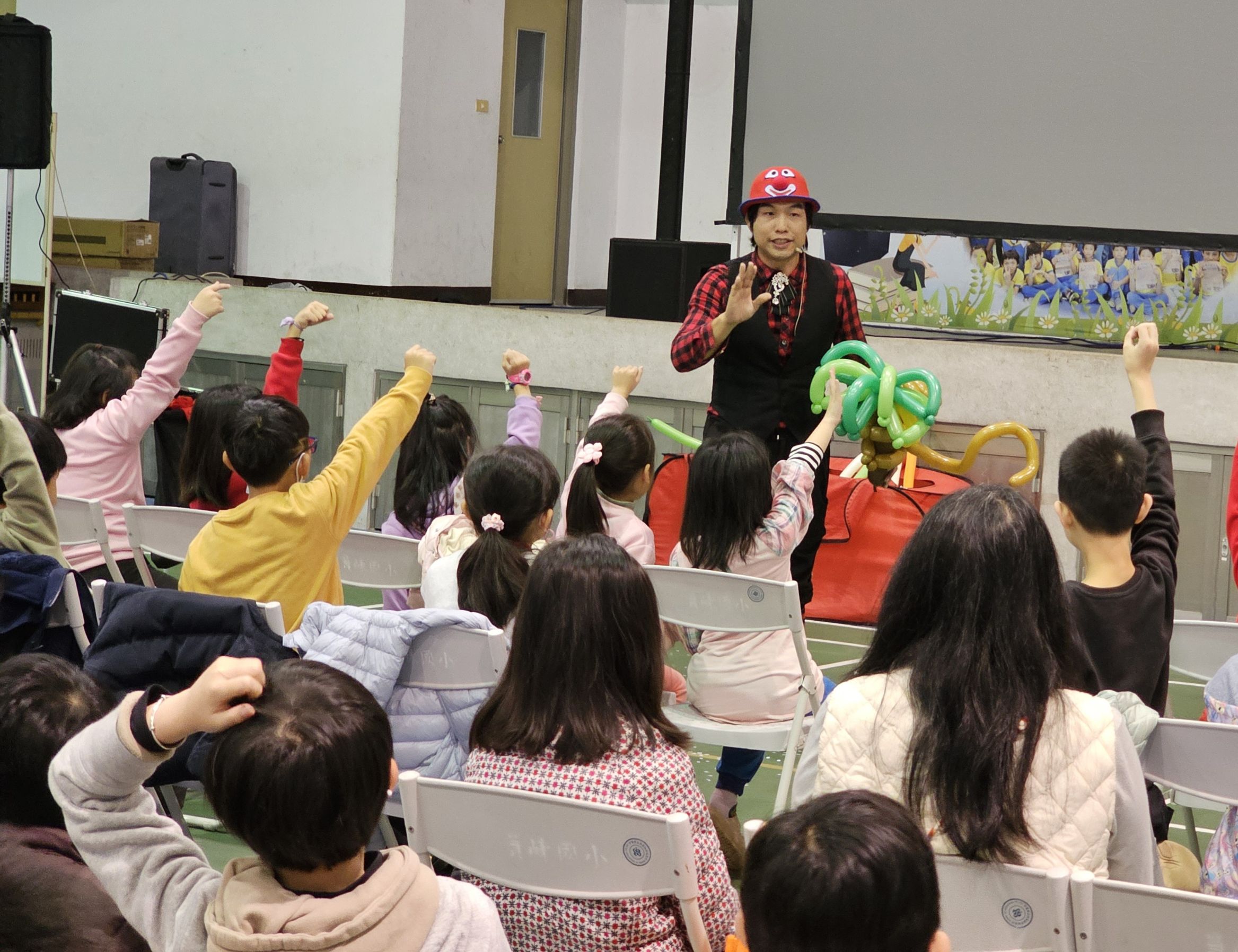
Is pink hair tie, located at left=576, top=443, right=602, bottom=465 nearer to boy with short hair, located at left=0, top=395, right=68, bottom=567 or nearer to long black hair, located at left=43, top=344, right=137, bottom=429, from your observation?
boy with short hair, located at left=0, top=395, right=68, bottom=567

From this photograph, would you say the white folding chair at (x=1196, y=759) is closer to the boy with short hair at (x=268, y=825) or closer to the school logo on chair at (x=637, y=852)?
the school logo on chair at (x=637, y=852)

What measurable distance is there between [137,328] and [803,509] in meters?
4.23

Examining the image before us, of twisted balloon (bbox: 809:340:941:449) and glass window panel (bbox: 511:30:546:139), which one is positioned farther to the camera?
glass window panel (bbox: 511:30:546:139)

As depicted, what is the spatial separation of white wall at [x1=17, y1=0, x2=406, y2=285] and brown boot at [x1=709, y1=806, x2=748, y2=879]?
570 centimetres

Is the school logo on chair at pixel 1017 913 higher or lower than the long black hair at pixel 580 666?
lower

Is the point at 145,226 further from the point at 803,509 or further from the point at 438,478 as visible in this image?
the point at 803,509

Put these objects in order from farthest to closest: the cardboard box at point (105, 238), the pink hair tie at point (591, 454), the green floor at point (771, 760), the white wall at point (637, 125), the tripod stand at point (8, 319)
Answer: the white wall at point (637, 125) < the cardboard box at point (105, 238) < the tripod stand at point (8, 319) < the pink hair tie at point (591, 454) < the green floor at point (771, 760)

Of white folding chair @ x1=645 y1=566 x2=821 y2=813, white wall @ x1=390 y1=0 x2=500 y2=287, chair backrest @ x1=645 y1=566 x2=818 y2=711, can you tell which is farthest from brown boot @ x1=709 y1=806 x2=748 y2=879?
white wall @ x1=390 y1=0 x2=500 y2=287

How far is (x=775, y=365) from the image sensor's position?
410 cm

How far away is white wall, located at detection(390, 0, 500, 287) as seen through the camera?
7961 millimetres

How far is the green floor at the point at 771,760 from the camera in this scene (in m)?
3.06

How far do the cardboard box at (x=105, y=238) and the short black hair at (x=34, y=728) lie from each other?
6.33 m

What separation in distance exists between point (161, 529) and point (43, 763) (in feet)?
6.67

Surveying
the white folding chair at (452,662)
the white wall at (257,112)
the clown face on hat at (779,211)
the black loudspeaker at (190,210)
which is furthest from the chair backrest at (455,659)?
the black loudspeaker at (190,210)
